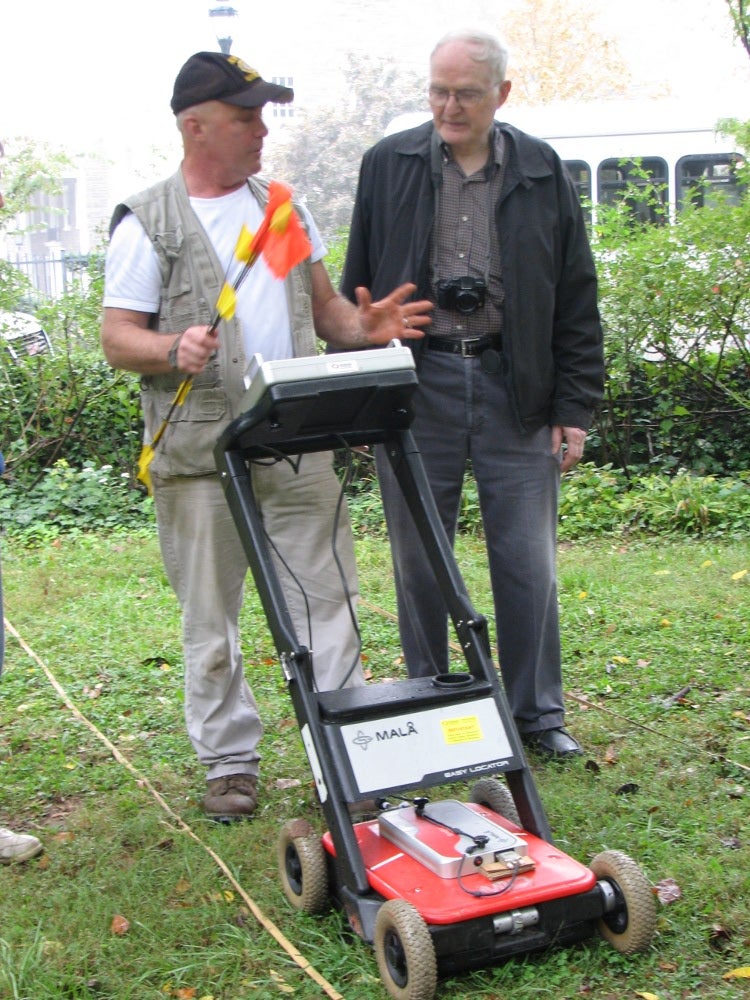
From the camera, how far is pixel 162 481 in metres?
3.87

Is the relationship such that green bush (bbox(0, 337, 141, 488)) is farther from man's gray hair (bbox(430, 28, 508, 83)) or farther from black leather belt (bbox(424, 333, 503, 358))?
man's gray hair (bbox(430, 28, 508, 83))

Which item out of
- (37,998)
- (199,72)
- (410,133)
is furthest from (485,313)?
(37,998)

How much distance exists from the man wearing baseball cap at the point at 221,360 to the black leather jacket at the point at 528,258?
0.95 ft

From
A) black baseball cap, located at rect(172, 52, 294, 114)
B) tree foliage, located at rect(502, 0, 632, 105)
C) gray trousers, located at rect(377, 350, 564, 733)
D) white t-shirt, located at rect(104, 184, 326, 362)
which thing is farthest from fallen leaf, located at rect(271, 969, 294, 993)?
tree foliage, located at rect(502, 0, 632, 105)

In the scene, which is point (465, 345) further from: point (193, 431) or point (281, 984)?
point (281, 984)

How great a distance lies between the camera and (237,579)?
12.9ft

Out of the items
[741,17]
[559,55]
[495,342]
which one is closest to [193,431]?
[495,342]

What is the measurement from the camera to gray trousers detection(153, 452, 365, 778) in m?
3.79

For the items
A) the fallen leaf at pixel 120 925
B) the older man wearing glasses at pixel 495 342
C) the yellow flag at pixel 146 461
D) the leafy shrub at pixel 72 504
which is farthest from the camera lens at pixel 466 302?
the leafy shrub at pixel 72 504

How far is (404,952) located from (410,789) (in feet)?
1.31

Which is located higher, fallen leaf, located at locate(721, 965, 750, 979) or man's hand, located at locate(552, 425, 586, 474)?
man's hand, located at locate(552, 425, 586, 474)

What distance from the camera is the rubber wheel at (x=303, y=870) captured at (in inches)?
123

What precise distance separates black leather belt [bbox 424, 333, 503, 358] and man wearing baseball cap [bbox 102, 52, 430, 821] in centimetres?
29

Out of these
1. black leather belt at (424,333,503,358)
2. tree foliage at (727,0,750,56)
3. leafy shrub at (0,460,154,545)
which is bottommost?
leafy shrub at (0,460,154,545)
